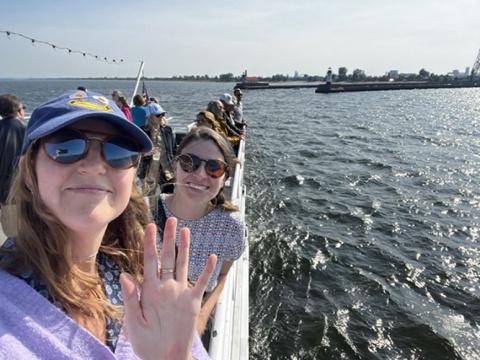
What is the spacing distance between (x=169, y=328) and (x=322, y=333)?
4.63 m

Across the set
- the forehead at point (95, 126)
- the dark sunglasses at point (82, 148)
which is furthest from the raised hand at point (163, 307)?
the forehead at point (95, 126)

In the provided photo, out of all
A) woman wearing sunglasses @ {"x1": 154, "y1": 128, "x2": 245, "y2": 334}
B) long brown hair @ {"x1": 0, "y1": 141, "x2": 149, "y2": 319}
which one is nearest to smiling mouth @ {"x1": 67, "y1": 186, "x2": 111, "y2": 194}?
long brown hair @ {"x1": 0, "y1": 141, "x2": 149, "y2": 319}

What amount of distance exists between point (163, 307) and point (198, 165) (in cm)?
151

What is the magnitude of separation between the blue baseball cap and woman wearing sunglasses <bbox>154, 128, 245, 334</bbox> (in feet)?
3.91

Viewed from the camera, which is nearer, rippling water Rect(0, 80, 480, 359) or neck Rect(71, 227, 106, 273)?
neck Rect(71, 227, 106, 273)

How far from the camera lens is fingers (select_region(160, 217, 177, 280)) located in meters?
1.10

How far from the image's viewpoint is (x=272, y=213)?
8.80 m

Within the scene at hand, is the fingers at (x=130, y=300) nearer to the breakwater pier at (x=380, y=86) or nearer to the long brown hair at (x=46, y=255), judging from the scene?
the long brown hair at (x=46, y=255)

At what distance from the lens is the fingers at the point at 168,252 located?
110cm

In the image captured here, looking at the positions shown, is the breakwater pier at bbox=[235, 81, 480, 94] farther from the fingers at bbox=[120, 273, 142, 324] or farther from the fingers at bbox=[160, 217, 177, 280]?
the fingers at bbox=[120, 273, 142, 324]

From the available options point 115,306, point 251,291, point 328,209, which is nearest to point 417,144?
point 328,209

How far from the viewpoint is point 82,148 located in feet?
3.76

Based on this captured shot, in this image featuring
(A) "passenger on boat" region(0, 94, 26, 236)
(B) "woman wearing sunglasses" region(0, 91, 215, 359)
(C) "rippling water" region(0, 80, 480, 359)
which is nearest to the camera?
(B) "woman wearing sunglasses" region(0, 91, 215, 359)

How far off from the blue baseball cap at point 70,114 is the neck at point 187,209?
127 cm
